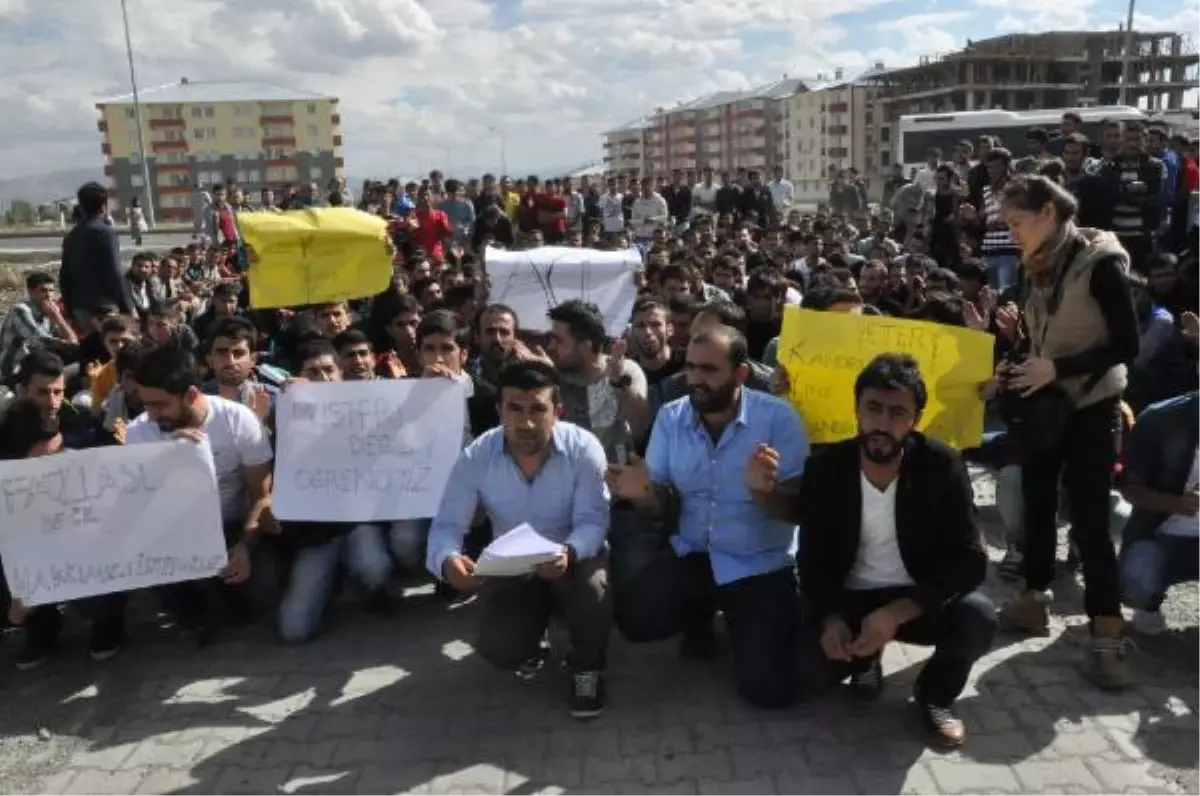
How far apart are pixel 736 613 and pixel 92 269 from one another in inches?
278

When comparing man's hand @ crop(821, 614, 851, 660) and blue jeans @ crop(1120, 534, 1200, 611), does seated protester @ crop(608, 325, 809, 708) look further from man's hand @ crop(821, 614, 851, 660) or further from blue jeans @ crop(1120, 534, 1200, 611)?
blue jeans @ crop(1120, 534, 1200, 611)

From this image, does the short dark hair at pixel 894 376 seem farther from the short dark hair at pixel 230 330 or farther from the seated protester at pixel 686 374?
the short dark hair at pixel 230 330

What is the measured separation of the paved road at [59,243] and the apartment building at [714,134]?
8113 centimetres

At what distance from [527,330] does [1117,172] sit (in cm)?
622

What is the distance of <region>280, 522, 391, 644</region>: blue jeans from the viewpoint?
16.4 ft

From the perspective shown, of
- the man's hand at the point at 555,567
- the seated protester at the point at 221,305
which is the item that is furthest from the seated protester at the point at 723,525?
the seated protester at the point at 221,305

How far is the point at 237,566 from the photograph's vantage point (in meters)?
4.80

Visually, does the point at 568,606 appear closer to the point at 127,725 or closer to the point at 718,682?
the point at 718,682

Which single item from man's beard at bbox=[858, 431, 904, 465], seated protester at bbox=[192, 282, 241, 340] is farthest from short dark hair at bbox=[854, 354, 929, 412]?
seated protester at bbox=[192, 282, 241, 340]

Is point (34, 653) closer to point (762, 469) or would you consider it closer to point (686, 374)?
point (686, 374)

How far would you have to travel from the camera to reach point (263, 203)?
1841 cm

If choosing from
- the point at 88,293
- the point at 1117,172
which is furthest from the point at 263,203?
the point at 1117,172

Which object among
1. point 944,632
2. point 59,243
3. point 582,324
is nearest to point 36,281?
point 582,324

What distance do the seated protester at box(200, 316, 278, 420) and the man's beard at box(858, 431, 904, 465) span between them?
3217 mm
